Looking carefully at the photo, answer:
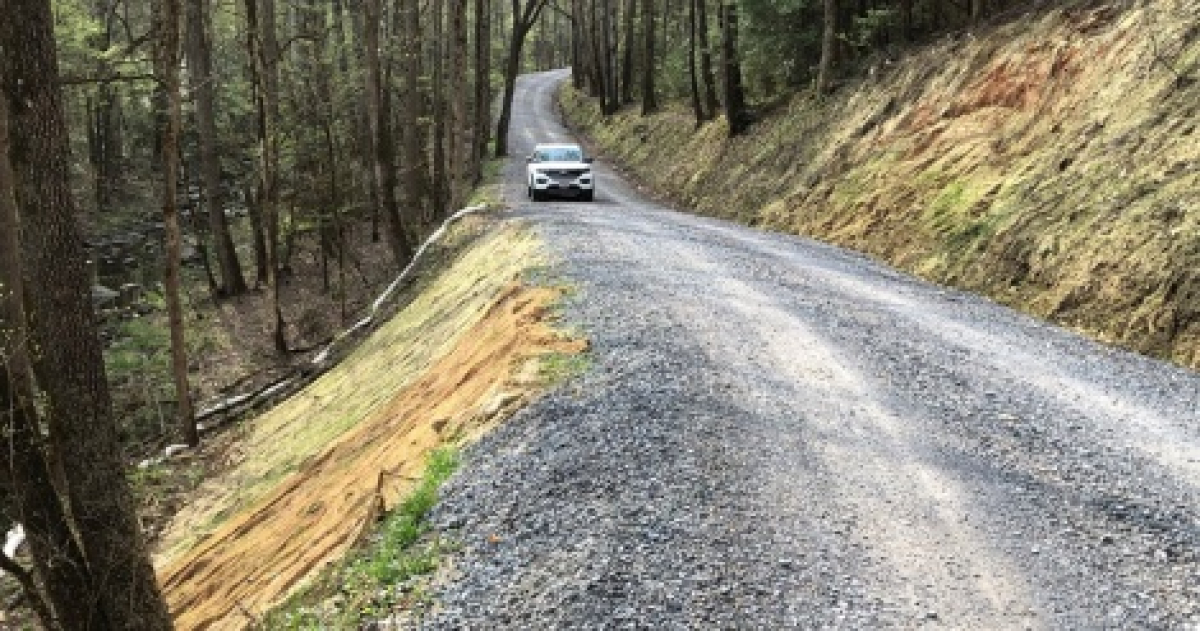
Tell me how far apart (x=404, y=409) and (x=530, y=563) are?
5234mm

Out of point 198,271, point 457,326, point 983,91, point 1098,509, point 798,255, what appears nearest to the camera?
point 1098,509

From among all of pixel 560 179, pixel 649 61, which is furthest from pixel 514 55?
pixel 560 179

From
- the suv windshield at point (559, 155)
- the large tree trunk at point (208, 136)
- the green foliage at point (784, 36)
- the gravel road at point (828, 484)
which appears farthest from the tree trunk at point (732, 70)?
the gravel road at point (828, 484)

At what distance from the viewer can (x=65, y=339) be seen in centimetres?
686

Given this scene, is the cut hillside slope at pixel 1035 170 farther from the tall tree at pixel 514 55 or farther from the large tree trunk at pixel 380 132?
the tall tree at pixel 514 55

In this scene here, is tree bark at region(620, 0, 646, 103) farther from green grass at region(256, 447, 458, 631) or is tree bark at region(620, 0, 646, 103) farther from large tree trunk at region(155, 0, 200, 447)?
green grass at region(256, 447, 458, 631)

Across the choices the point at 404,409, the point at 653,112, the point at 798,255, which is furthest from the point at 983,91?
the point at 653,112

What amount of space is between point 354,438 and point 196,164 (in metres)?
44.1

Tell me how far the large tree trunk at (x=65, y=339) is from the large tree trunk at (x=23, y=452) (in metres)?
0.19

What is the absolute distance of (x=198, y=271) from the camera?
31.9 meters

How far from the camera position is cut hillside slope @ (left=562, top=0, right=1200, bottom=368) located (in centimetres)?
1134

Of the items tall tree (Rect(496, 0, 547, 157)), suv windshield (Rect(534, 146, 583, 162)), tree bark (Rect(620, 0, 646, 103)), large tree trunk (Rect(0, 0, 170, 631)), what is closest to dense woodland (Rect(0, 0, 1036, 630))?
large tree trunk (Rect(0, 0, 170, 631))

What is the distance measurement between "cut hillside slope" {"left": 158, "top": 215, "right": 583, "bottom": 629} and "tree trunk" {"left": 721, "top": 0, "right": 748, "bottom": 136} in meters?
11.8

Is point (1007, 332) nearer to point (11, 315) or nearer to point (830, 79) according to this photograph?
point (11, 315)
